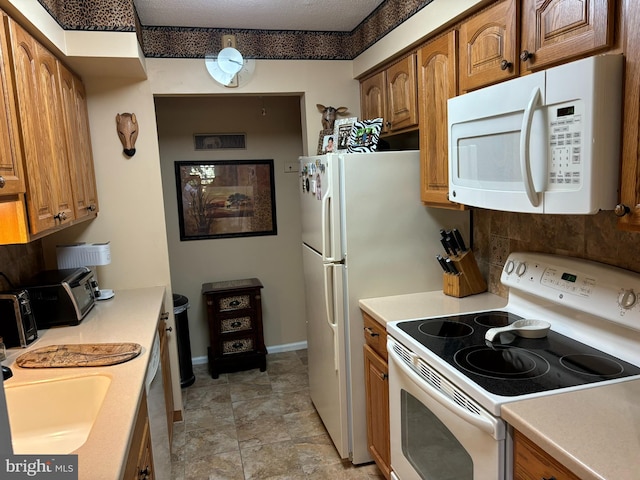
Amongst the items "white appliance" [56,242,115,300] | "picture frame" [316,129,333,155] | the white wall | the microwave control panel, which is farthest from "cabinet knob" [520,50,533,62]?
the white wall

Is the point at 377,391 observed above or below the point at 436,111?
below

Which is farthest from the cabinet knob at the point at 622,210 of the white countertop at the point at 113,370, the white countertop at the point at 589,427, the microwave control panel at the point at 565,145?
the white countertop at the point at 113,370

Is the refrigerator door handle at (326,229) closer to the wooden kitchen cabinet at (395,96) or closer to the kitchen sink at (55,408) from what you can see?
the wooden kitchen cabinet at (395,96)

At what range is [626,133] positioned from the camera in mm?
1300

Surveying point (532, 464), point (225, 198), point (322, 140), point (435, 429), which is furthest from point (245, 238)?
point (532, 464)

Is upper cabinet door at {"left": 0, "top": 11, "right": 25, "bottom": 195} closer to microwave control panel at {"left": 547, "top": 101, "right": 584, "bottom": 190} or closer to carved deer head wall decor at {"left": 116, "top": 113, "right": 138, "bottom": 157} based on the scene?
carved deer head wall decor at {"left": 116, "top": 113, "right": 138, "bottom": 157}

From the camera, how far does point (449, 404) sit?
153 centimetres

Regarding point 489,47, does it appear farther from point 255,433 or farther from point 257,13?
point 255,433

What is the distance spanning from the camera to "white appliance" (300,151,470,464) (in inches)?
93.1

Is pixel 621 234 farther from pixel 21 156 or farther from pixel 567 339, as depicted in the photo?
pixel 21 156

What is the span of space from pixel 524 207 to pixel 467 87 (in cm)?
67

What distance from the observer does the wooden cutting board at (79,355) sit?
67.7 inches

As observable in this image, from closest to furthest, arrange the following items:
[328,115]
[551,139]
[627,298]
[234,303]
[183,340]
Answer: [551,139] < [627,298] < [328,115] < [183,340] < [234,303]

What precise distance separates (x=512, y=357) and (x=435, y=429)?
1.25 ft
